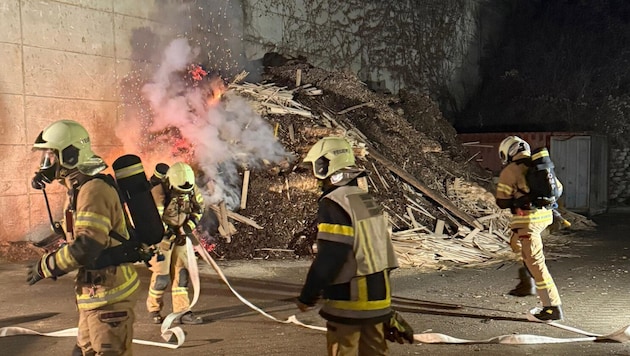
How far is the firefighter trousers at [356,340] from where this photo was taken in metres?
3.63

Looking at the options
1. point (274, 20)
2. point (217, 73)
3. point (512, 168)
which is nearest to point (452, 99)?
point (274, 20)

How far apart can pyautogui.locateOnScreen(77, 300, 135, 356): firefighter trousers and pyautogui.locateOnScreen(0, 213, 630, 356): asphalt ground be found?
A: 1.80 meters

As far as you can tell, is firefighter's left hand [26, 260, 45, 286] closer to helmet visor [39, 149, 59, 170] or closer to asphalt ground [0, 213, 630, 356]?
helmet visor [39, 149, 59, 170]

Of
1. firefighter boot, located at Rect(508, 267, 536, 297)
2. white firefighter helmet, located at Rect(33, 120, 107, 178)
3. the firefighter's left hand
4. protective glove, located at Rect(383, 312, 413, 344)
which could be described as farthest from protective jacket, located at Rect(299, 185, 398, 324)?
firefighter boot, located at Rect(508, 267, 536, 297)

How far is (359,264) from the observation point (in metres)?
3.53

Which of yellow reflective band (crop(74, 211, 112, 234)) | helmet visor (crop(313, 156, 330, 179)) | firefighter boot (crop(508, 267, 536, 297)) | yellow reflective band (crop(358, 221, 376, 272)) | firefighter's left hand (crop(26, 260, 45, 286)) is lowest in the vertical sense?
firefighter boot (crop(508, 267, 536, 297))

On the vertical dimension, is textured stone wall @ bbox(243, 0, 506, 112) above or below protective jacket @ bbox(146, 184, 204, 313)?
above

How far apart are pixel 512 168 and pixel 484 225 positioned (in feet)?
17.8

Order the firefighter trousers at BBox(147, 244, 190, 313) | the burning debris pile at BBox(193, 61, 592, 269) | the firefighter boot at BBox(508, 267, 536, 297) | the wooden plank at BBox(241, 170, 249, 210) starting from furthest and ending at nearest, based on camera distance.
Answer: the wooden plank at BBox(241, 170, 249, 210), the burning debris pile at BBox(193, 61, 592, 269), the firefighter boot at BBox(508, 267, 536, 297), the firefighter trousers at BBox(147, 244, 190, 313)

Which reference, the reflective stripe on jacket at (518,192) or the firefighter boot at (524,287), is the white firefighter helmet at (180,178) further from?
the firefighter boot at (524,287)

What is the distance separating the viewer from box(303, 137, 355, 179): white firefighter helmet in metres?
3.68

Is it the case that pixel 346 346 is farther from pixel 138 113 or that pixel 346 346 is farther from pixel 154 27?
pixel 154 27

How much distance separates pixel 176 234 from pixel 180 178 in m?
0.61

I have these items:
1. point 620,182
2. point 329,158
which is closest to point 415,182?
point 329,158
